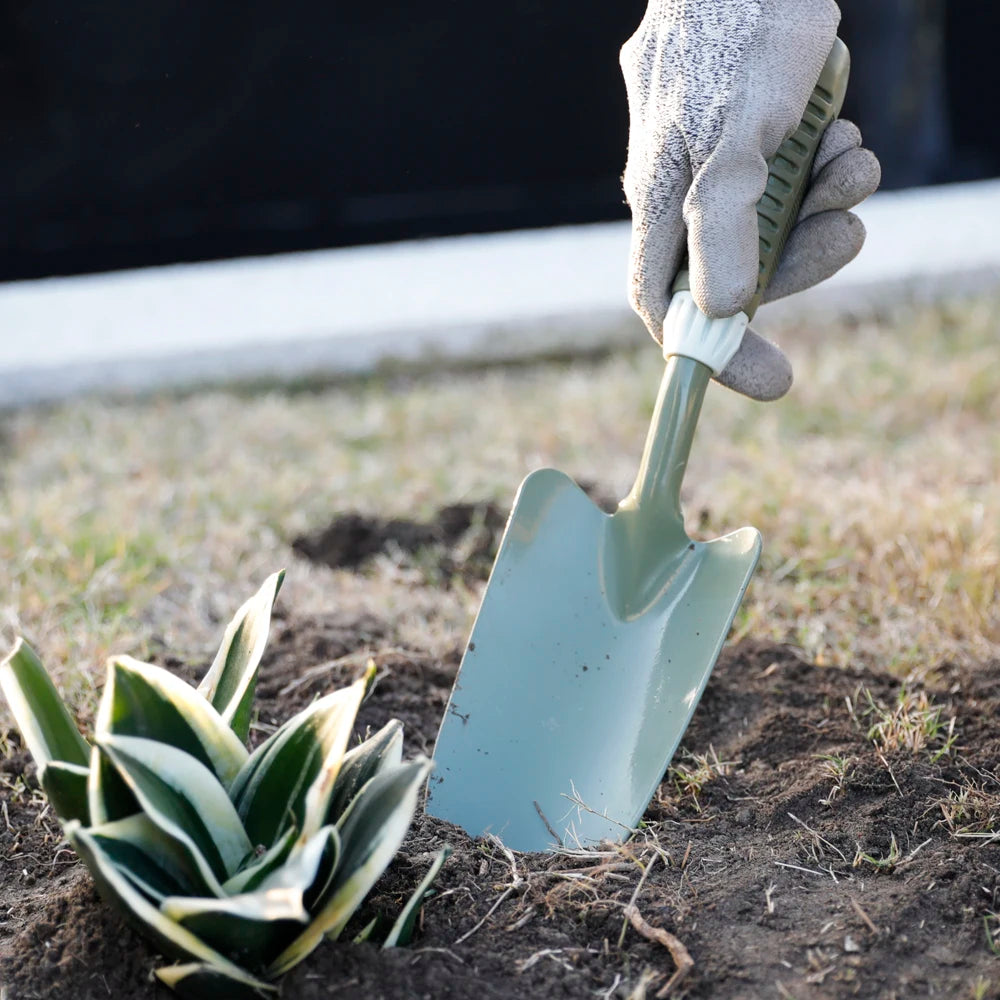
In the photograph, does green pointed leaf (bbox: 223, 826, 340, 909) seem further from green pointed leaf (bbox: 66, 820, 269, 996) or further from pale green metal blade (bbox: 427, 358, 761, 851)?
pale green metal blade (bbox: 427, 358, 761, 851)

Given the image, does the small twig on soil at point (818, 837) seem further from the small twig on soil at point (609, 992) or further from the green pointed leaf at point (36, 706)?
the green pointed leaf at point (36, 706)

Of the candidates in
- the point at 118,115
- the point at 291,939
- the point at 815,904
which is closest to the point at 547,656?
the point at 815,904

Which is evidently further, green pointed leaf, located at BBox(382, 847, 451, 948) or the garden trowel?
the garden trowel

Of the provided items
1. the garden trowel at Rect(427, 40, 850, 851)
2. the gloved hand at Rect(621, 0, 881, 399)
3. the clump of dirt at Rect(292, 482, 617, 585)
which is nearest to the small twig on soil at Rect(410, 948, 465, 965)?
the garden trowel at Rect(427, 40, 850, 851)

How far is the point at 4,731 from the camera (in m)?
1.79

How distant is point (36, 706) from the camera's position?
1275 mm

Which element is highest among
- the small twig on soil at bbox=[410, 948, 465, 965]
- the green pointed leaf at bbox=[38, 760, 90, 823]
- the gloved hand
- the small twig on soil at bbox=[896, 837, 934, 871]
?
the gloved hand

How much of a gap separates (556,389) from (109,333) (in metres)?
1.54

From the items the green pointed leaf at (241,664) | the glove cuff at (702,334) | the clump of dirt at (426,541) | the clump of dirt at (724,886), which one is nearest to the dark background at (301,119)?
the clump of dirt at (426,541)

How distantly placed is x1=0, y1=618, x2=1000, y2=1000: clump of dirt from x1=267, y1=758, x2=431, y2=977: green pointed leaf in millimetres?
39

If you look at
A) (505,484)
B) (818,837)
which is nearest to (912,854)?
(818,837)

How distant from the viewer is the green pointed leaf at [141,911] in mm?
1087

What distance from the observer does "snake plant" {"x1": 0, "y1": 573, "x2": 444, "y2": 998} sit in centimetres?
111

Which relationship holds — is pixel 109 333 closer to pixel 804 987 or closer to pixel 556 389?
pixel 556 389
